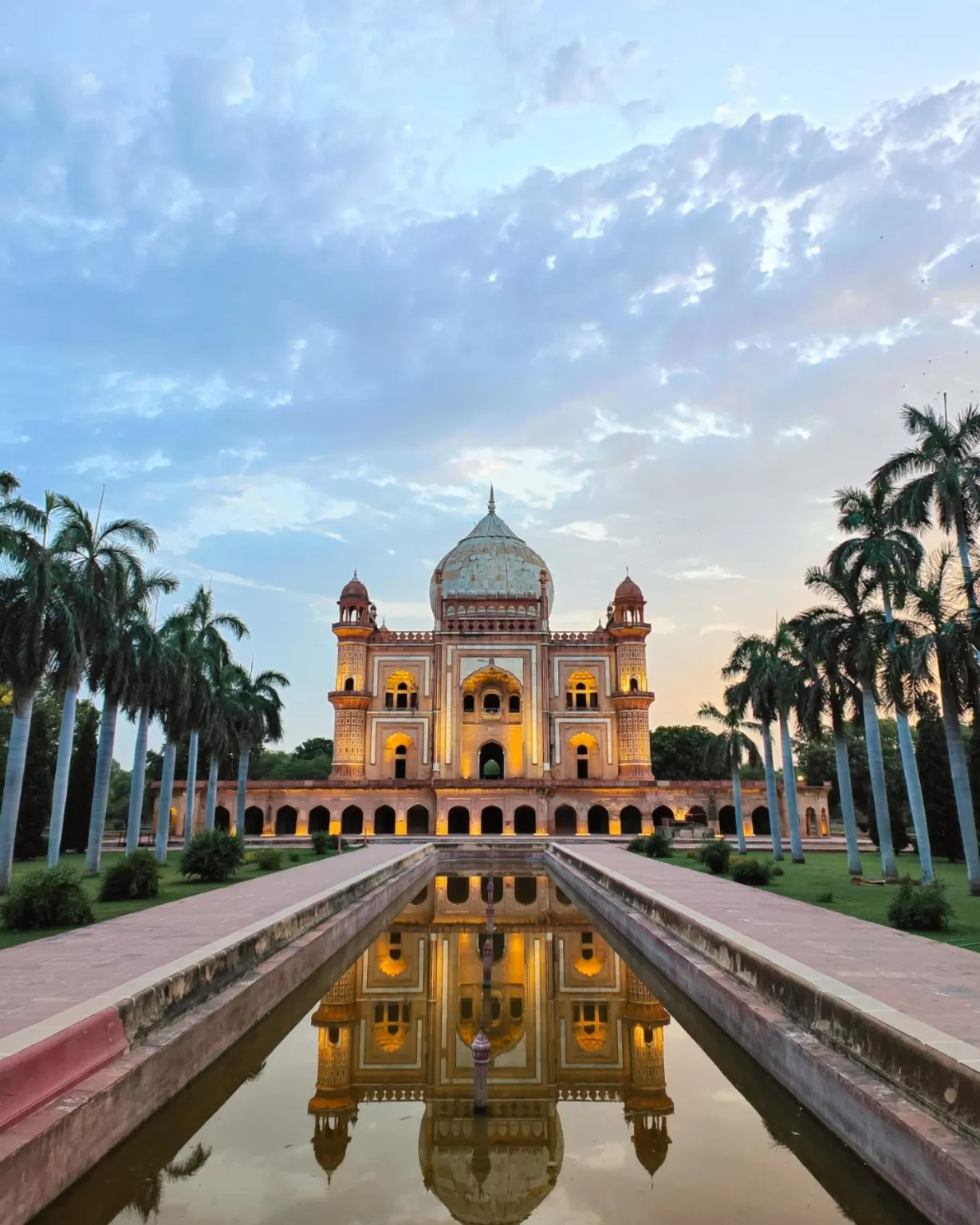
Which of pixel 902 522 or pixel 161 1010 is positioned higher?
pixel 902 522

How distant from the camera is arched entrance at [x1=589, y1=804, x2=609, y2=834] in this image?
43469 mm

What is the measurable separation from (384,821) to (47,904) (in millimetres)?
34700

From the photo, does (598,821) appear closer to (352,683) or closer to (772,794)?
(352,683)

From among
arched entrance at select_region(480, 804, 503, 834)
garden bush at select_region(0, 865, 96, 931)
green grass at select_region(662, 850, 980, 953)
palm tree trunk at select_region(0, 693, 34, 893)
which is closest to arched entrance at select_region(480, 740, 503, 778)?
arched entrance at select_region(480, 804, 503, 834)

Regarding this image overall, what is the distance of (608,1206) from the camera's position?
508 centimetres

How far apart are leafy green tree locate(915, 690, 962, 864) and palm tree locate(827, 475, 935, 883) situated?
40.8ft

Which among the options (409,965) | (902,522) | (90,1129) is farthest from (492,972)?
(902,522)

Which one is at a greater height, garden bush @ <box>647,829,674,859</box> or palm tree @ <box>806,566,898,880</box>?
palm tree @ <box>806,566,898,880</box>

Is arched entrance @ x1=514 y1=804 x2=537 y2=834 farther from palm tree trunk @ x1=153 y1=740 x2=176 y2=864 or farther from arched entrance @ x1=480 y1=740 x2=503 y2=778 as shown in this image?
palm tree trunk @ x1=153 y1=740 x2=176 y2=864

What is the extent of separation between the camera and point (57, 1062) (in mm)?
5203

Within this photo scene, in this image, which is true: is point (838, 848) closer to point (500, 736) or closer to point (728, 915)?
point (500, 736)

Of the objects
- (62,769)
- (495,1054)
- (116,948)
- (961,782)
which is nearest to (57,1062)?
(495,1054)

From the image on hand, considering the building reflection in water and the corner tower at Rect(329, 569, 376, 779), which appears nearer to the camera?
the building reflection in water

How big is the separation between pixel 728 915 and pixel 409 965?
449 centimetres
